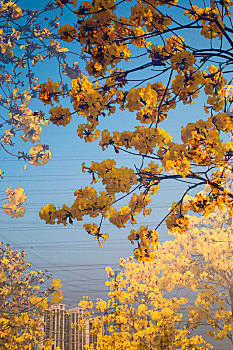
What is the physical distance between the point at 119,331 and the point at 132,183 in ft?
37.8

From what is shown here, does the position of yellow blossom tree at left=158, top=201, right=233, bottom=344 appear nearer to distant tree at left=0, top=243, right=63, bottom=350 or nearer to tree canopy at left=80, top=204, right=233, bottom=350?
tree canopy at left=80, top=204, right=233, bottom=350

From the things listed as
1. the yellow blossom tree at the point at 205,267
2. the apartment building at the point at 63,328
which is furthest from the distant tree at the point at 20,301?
the yellow blossom tree at the point at 205,267

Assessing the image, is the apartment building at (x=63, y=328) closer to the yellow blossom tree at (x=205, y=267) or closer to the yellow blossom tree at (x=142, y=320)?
the yellow blossom tree at (x=142, y=320)

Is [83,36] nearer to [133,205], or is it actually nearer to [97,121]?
[97,121]

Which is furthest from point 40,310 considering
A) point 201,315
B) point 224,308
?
point 224,308

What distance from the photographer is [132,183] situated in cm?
305

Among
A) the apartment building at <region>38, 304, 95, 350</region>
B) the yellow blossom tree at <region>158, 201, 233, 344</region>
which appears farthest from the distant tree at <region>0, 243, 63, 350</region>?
the yellow blossom tree at <region>158, 201, 233, 344</region>

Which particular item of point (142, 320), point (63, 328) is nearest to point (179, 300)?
point (142, 320)

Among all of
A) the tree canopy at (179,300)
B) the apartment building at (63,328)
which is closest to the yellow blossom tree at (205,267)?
the tree canopy at (179,300)

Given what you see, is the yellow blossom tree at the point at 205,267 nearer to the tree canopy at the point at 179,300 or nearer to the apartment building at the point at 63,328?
the tree canopy at the point at 179,300

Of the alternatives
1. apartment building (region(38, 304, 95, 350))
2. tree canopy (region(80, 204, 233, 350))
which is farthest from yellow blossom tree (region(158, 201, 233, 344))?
apartment building (region(38, 304, 95, 350))

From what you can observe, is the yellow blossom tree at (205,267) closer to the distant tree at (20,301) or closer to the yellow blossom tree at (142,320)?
the yellow blossom tree at (142,320)

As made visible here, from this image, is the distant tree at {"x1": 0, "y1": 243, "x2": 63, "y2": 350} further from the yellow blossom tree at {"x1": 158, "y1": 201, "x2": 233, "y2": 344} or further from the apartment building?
the yellow blossom tree at {"x1": 158, "y1": 201, "x2": 233, "y2": 344}

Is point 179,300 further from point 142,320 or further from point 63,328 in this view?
point 63,328
